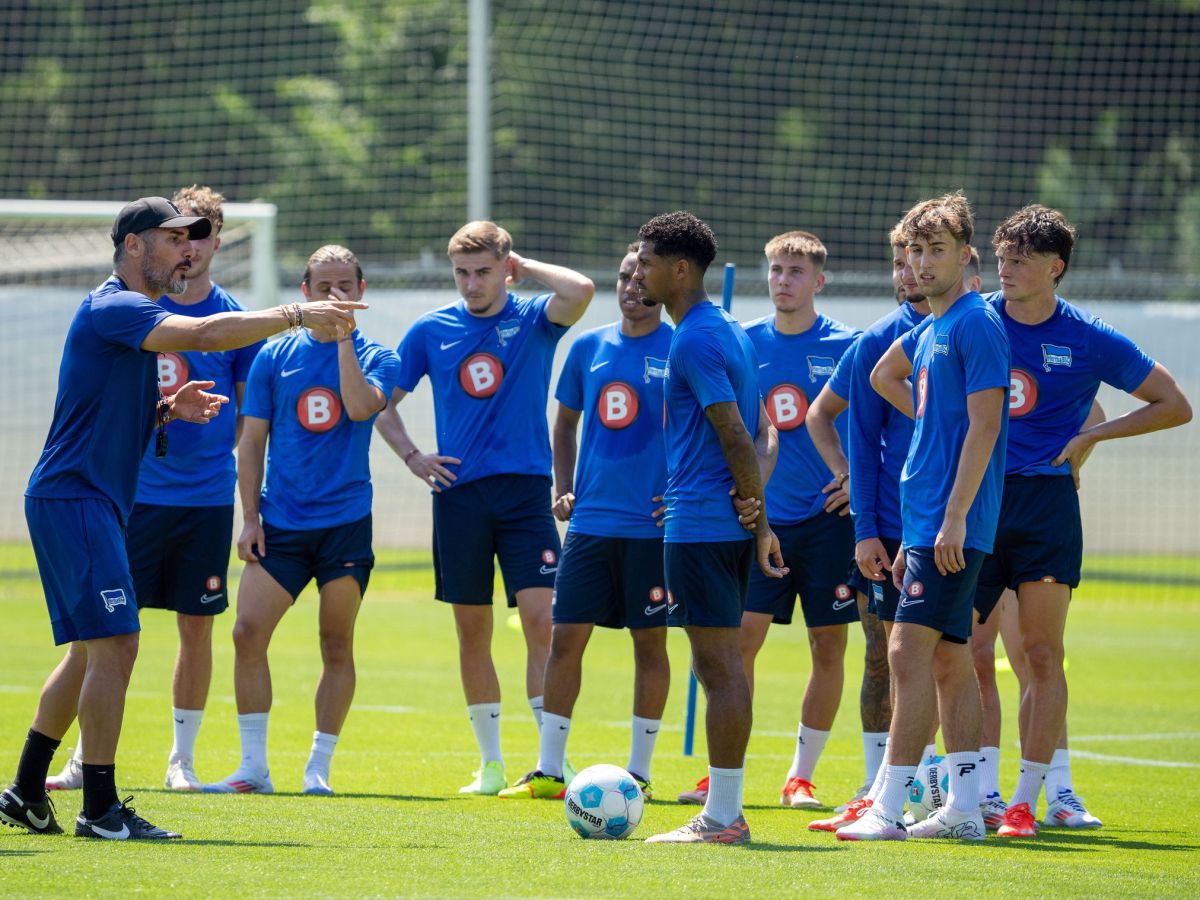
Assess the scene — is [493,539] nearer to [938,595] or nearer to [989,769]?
[989,769]

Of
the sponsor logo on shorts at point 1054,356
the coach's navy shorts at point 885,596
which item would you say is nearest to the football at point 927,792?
the coach's navy shorts at point 885,596

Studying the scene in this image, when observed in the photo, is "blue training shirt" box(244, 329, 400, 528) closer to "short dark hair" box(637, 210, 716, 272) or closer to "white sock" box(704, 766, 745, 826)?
"short dark hair" box(637, 210, 716, 272)

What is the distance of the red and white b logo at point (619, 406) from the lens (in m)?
8.41

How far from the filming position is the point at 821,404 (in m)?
8.15

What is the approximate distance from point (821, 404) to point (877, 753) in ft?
5.71

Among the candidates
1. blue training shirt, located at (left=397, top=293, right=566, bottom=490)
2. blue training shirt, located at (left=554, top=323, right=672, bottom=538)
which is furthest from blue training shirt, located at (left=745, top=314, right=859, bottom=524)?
blue training shirt, located at (left=397, top=293, right=566, bottom=490)

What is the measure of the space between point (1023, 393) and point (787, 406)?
1.62 meters

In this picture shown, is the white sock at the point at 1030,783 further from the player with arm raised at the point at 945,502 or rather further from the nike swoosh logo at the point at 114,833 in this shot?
the nike swoosh logo at the point at 114,833

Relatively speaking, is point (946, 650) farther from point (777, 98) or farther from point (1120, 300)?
point (777, 98)

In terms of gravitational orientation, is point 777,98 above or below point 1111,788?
above

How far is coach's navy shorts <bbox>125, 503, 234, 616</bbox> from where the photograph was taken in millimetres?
8680

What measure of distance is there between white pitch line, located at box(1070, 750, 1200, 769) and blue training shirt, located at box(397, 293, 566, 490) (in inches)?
153

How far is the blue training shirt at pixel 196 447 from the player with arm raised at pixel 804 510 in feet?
9.34

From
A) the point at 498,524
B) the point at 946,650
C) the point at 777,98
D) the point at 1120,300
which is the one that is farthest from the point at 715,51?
the point at 946,650
